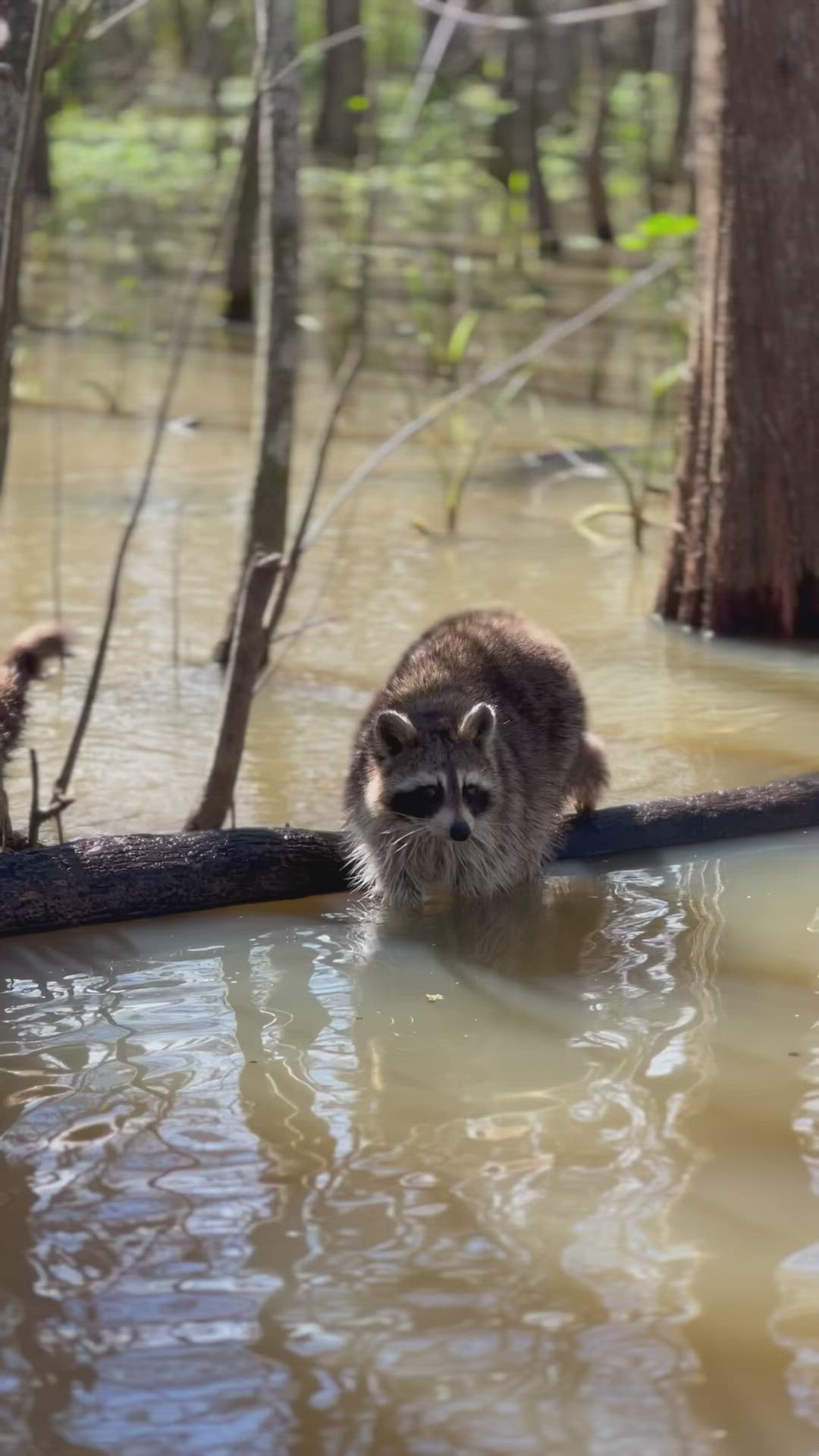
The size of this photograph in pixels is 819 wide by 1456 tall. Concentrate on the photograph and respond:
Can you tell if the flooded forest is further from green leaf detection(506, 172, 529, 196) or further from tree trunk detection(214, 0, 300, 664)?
green leaf detection(506, 172, 529, 196)

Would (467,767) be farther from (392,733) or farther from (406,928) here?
(406,928)

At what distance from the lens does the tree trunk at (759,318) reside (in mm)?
7211

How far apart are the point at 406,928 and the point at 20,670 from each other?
1183mm

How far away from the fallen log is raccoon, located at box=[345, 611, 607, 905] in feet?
0.45

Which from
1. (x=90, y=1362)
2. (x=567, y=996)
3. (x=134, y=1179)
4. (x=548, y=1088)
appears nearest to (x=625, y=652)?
(x=567, y=996)

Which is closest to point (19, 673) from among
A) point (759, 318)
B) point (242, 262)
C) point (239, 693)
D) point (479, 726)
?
point (239, 693)

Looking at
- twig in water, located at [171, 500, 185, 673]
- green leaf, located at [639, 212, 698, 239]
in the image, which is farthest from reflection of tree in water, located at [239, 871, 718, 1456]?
green leaf, located at [639, 212, 698, 239]

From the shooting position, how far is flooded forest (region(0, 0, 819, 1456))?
277 centimetres

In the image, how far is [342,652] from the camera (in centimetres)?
720

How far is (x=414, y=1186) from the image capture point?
3230mm

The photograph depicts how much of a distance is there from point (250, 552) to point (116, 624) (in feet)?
4.19

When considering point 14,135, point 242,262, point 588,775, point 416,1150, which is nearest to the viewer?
point 416,1150

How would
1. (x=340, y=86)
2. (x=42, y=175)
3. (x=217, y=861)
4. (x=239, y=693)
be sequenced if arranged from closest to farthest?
(x=217, y=861) < (x=239, y=693) < (x=42, y=175) < (x=340, y=86)

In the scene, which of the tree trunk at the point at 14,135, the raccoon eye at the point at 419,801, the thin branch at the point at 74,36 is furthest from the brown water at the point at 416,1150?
the thin branch at the point at 74,36
